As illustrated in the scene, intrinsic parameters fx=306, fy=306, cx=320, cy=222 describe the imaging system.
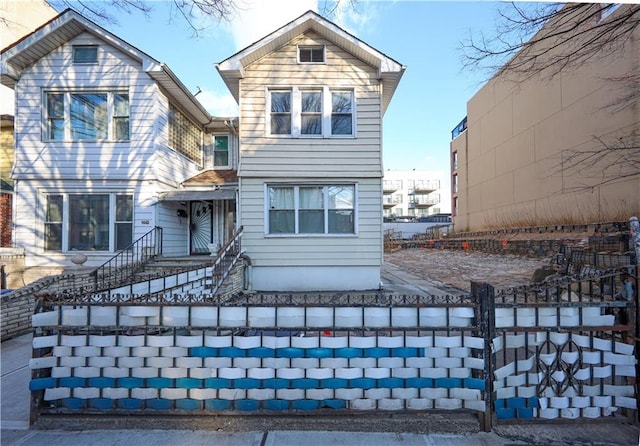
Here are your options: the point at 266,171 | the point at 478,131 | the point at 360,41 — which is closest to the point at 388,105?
the point at 360,41

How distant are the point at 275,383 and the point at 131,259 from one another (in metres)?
7.88

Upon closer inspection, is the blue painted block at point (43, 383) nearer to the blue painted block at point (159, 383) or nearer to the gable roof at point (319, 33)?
the blue painted block at point (159, 383)

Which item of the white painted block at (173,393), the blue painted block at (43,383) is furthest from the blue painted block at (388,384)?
the blue painted block at (43,383)

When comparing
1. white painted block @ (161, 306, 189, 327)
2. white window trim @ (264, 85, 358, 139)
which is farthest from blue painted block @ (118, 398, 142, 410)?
white window trim @ (264, 85, 358, 139)

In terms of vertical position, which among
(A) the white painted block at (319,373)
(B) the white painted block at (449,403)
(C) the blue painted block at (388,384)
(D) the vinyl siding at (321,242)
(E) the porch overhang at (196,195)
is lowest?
(B) the white painted block at (449,403)

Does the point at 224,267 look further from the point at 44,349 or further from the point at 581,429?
the point at 581,429

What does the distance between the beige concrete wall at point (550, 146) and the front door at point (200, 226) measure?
30.9 ft

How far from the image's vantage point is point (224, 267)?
7.16 metres

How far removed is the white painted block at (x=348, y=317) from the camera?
2705mm

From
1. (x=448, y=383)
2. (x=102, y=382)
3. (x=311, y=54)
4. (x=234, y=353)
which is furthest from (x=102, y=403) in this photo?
(x=311, y=54)

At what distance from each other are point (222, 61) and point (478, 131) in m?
23.7

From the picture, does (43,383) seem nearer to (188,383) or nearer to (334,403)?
(188,383)

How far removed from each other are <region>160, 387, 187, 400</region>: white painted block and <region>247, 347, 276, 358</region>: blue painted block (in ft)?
2.17

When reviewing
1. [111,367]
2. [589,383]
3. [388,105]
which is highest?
[388,105]
